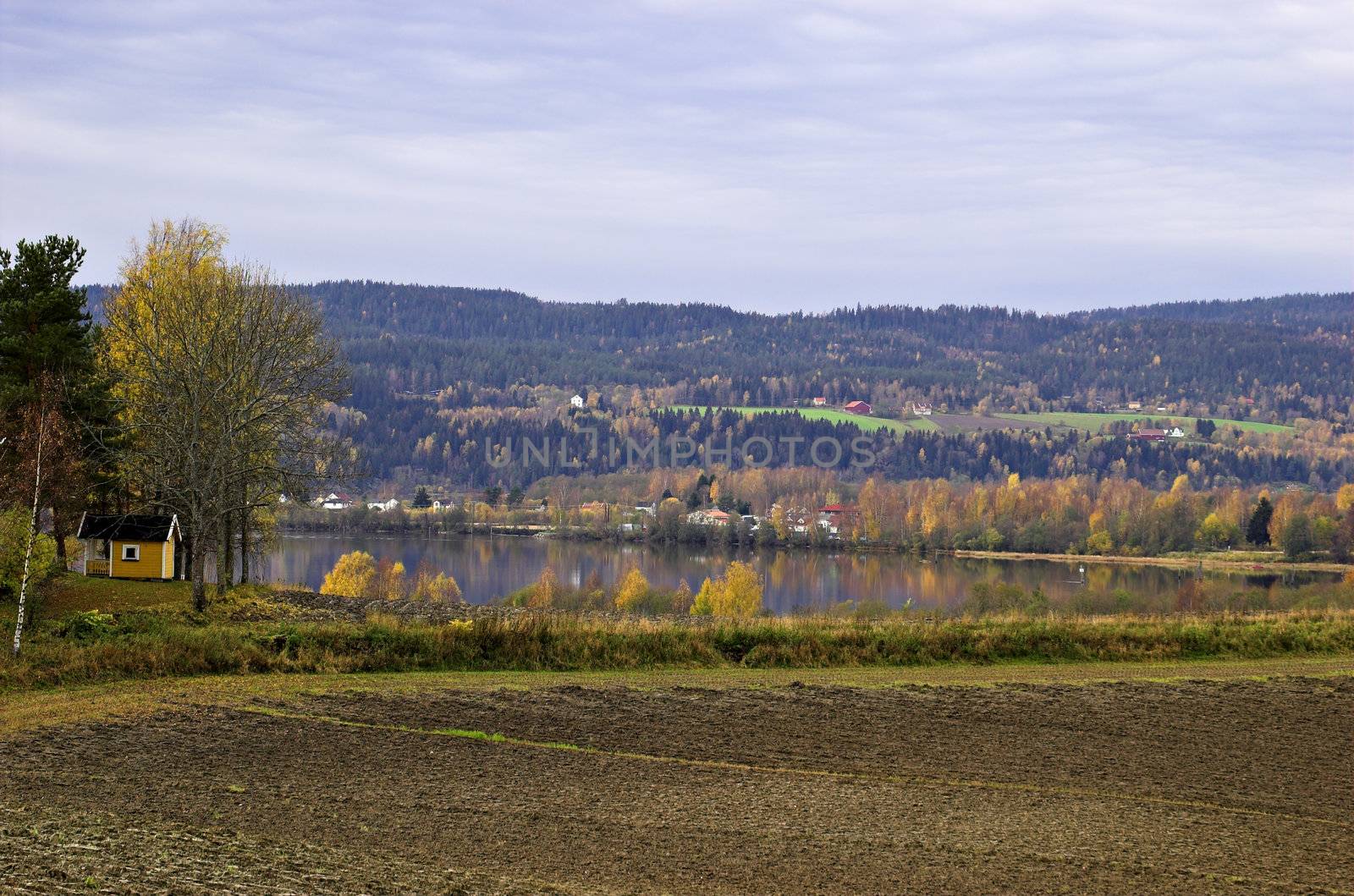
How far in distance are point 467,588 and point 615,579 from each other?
11.3 m

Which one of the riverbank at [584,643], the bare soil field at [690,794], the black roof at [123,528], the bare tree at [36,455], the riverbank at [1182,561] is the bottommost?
the riverbank at [1182,561]

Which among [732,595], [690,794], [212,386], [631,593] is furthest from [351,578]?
[690,794]

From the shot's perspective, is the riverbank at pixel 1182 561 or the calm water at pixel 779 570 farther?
the riverbank at pixel 1182 561

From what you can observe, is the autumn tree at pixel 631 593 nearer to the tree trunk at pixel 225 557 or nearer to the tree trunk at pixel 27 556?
the tree trunk at pixel 225 557

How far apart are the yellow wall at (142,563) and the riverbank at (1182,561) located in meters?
82.6

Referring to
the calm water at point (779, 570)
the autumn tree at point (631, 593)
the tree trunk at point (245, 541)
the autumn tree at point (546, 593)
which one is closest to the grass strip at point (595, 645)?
the tree trunk at point (245, 541)

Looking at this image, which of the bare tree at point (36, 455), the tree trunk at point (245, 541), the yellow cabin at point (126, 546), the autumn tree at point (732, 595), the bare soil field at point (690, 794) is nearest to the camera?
the bare soil field at point (690, 794)

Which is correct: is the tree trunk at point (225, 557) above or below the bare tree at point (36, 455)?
below

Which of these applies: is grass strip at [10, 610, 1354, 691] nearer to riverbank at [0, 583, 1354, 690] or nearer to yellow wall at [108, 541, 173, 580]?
riverbank at [0, 583, 1354, 690]

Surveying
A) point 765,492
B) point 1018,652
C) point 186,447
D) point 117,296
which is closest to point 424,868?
point 1018,652

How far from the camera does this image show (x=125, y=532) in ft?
118

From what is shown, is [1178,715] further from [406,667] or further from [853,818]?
[406,667]

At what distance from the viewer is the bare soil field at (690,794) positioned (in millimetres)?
12734

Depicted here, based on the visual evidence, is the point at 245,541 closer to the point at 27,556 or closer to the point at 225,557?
the point at 225,557
